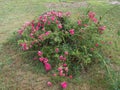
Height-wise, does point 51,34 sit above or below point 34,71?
above

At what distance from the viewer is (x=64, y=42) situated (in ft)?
9.30

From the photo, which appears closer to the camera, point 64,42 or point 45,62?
point 45,62

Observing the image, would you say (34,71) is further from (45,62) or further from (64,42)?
(64,42)

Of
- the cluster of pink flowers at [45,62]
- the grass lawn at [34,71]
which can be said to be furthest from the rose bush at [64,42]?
the grass lawn at [34,71]

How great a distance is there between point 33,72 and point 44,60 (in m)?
0.22

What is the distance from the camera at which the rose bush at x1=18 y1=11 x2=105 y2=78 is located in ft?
8.82

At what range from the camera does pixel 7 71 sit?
2.85m

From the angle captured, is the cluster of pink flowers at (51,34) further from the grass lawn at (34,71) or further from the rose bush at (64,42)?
the grass lawn at (34,71)

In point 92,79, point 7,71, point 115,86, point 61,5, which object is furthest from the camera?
point 61,5

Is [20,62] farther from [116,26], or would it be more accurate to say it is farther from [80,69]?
[116,26]

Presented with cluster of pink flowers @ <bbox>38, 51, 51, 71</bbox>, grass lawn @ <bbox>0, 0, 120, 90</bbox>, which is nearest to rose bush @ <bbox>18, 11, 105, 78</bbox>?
cluster of pink flowers @ <bbox>38, 51, 51, 71</bbox>

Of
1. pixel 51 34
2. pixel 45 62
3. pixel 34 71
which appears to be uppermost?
pixel 51 34

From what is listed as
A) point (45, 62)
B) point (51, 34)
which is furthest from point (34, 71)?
point (51, 34)

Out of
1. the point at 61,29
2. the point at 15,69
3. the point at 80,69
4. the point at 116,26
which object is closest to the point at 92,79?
the point at 80,69
